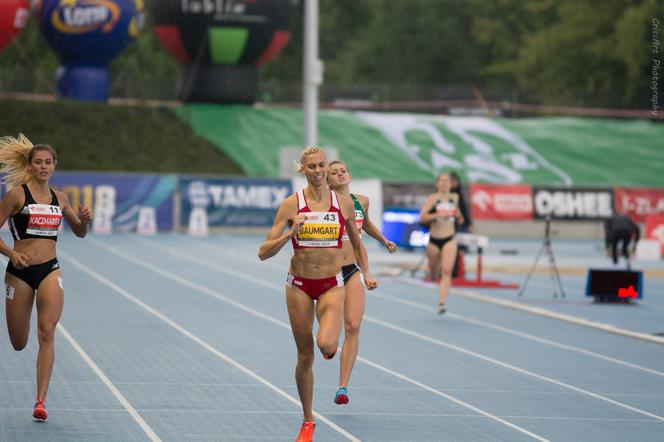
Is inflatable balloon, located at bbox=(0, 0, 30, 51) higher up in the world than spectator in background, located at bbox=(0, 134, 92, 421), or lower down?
higher up

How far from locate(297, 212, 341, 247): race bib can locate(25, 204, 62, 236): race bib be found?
74.9 inches

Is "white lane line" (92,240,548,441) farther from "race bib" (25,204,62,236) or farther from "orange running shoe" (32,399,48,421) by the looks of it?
"race bib" (25,204,62,236)

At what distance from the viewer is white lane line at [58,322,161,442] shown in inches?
400

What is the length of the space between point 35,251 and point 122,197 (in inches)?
1179

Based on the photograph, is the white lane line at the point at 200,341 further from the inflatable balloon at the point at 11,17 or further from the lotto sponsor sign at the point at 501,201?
the inflatable balloon at the point at 11,17

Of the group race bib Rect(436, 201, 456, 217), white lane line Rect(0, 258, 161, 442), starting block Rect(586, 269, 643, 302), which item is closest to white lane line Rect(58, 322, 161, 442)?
white lane line Rect(0, 258, 161, 442)

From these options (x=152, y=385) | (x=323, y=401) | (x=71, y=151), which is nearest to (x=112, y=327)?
(x=152, y=385)

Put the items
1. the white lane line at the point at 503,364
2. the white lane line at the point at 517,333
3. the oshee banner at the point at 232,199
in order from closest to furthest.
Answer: the white lane line at the point at 503,364, the white lane line at the point at 517,333, the oshee banner at the point at 232,199

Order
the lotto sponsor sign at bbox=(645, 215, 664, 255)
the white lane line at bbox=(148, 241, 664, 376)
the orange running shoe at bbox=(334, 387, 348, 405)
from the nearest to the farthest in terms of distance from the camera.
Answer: the orange running shoe at bbox=(334, 387, 348, 405), the white lane line at bbox=(148, 241, 664, 376), the lotto sponsor sign at bbox=(645, 215, 664, 255)

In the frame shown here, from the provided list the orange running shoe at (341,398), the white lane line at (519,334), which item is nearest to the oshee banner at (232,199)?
the white lane line at (519,334)

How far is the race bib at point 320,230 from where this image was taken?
384 inches

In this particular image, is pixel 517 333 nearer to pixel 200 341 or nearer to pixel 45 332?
pixel 200 341

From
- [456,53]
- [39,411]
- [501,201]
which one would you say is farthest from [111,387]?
[456,53]

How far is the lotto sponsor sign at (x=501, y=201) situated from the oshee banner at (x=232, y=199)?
6.11 m
